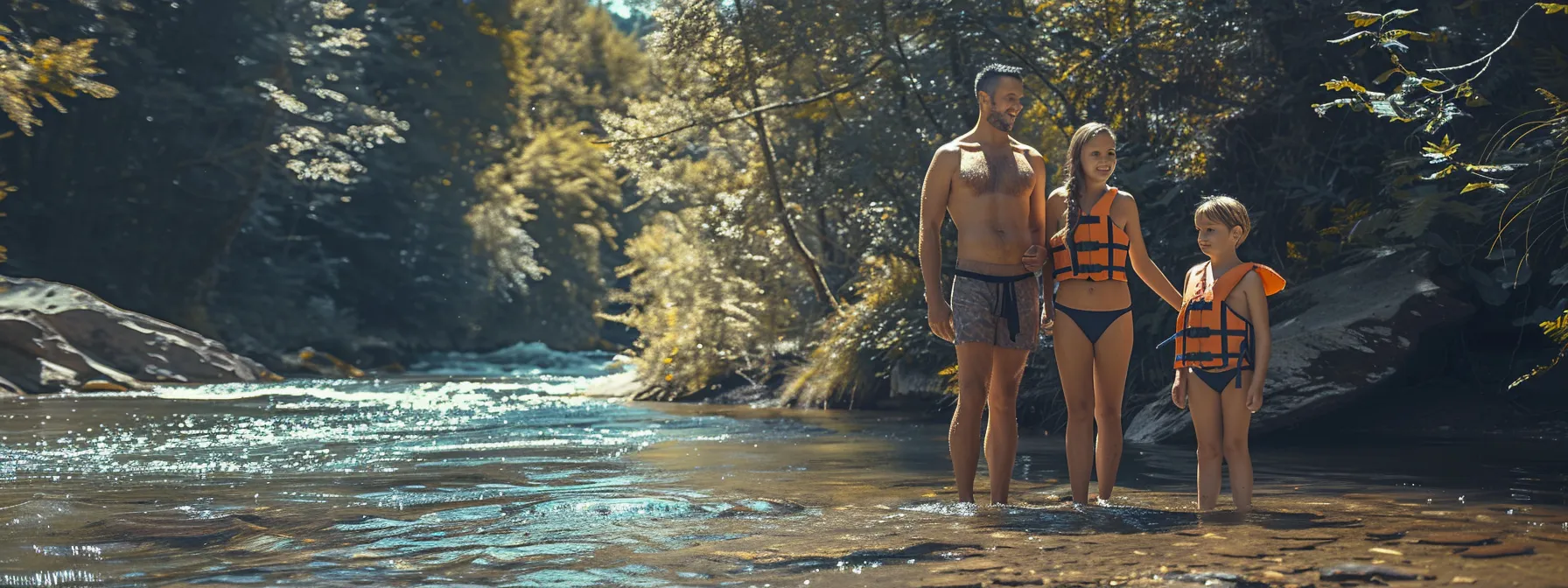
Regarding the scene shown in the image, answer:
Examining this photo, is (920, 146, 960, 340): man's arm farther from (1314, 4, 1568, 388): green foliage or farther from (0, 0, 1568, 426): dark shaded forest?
(1314, 4, 1568, 388): green foliage

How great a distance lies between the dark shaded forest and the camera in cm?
1025

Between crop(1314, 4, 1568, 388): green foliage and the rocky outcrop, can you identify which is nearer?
crop(1314, 4, 1568, 388): green foliage

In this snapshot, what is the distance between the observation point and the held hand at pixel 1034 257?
6.69 metres

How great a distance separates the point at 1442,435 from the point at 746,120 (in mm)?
11025

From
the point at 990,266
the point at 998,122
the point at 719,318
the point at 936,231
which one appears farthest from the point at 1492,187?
the point at 719,318

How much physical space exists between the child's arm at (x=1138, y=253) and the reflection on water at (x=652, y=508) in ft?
3.08

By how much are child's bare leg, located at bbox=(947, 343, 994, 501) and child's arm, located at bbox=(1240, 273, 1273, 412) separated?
109cm

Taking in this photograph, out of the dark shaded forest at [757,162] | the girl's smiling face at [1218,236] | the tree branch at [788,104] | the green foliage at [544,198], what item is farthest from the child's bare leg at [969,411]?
the green foliage at [544,198]

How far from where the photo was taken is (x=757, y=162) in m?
20.6

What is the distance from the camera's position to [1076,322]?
22.0ft

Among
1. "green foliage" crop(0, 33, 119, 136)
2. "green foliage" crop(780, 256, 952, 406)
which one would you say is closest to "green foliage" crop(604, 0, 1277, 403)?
"green foliage" crop(780, 256, 952, 406)

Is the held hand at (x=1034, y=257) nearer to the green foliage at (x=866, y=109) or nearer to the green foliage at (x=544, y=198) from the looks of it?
the green foliage at (x=866, y=109)

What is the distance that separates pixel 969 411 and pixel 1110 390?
61cm

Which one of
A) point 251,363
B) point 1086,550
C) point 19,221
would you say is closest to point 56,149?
point 19,221
